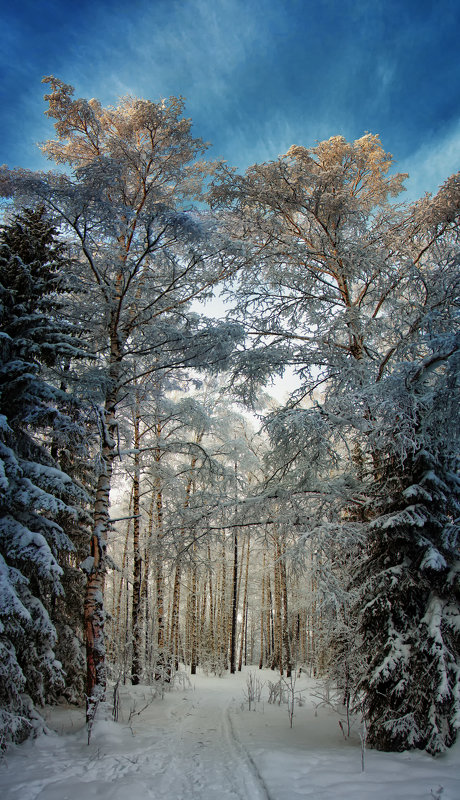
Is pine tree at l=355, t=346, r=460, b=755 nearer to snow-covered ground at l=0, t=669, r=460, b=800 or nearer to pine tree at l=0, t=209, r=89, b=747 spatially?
snow-covered ground at l=0, t=669, r=460, b=800

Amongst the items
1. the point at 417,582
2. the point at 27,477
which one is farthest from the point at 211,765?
the point at 27,477

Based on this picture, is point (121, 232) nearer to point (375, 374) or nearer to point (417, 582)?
point (375, 374)

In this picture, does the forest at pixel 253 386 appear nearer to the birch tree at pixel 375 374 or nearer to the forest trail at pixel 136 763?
the birch tree at pixel 375 374

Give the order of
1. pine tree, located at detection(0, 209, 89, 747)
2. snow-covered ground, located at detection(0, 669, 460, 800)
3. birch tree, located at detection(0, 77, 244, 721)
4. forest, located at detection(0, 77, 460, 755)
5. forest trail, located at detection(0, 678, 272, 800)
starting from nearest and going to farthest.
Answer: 1. snow-covered ground, located at detection(0, 669, 460, 800)
2. forest trail, located at detection(0, 678, 272, 800)
3. pine tree, located at detection(0, 209, 89, 747)
4. forest, located at detection(0, 77, 460, 755)
5. birch tree, located at detection(0, 77, 244, 721)

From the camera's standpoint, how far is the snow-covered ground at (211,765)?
9.70ft

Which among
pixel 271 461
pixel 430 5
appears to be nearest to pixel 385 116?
pixel 430 5

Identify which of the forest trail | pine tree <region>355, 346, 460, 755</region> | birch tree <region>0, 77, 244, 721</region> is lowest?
the forest trail

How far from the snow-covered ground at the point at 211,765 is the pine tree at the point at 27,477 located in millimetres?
657

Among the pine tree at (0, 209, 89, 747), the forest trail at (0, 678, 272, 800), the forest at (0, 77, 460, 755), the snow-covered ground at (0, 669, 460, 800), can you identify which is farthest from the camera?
the forest at (0, 77, 460, 755)

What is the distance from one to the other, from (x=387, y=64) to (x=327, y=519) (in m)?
16.3

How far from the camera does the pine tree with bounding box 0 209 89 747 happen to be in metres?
4.05

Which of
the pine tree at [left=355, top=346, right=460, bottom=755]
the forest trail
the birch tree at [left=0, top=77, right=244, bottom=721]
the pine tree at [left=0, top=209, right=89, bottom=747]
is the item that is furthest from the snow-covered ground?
the birch tree at [left=0, top=77, right=244, bottom=721]

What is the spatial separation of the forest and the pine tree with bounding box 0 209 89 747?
33 mm

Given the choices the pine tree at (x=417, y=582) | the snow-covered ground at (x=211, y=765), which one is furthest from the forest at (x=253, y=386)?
the snow-covered ground at (x=211, y=765)
